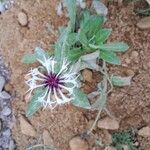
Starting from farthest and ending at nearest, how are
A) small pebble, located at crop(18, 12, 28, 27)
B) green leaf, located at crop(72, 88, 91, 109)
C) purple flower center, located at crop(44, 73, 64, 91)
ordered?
small pebble, located at crop(18, 12, 28, 27) → green leaf, located at crop(72, 88, 91, 109) → purple flower center, located at crop(44, 73, 64, 91)

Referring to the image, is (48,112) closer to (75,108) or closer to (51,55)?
(75,108)

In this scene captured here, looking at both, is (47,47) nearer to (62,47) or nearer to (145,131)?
(62,47)

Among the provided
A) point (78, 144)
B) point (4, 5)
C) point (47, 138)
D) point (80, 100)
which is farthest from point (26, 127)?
point (4, 5)

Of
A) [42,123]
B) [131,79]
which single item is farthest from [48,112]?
[131,79]

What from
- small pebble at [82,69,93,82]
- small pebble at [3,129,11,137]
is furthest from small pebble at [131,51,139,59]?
small pebble at [3,129,11,137]

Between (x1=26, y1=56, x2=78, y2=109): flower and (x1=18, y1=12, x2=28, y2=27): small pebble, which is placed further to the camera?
(x1=18, y1=12, x2=28, y2=27): small pebble

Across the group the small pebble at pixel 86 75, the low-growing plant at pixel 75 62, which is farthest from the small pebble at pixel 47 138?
the small pebble at pixel 86 75

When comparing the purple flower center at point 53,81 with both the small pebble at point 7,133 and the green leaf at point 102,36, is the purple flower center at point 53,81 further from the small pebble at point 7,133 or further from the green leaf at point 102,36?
the small pebble at point 7,133

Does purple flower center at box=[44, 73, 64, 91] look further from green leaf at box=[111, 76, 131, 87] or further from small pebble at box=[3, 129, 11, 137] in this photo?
small pebble at box=[3, 129, 11, 137]

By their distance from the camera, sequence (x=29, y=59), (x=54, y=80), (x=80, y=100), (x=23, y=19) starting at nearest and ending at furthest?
(x=54, y=80), (x=80, y=100), (x=29, y=59), (x=23, y=19)
